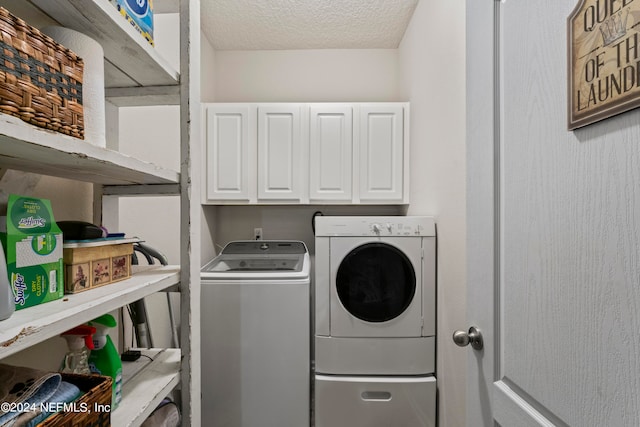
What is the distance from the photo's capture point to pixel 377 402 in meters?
1.73

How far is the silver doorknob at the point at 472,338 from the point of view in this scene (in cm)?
80

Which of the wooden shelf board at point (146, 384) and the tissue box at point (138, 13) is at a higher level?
the tissue box at point (138, 13)

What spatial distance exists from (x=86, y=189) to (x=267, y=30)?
1.93 metres

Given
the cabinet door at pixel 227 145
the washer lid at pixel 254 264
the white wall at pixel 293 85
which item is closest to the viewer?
the washer lid at pixel 254 264

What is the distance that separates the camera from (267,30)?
7.64ft

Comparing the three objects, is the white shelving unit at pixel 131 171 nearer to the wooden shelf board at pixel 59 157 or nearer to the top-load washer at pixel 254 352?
the wooden shelf board at pixel 59 157

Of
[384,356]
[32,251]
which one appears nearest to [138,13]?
[32,251]

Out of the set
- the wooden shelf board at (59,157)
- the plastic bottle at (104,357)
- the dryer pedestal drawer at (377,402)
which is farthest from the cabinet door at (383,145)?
the plastic bottle at (104,357)

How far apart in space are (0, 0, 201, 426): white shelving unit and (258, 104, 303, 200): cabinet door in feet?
4.01

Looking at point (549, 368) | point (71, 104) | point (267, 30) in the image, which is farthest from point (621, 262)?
point (267, 30)

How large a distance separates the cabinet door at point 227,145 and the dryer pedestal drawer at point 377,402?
1.51m

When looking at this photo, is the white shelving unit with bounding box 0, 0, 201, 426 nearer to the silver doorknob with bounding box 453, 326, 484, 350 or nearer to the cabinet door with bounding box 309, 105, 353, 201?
the silver doorknob with bounding box 453, 326, 484, 350

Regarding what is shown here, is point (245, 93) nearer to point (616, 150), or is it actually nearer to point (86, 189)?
point (86, 189)

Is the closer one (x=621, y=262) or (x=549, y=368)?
(x=621, y=262)
